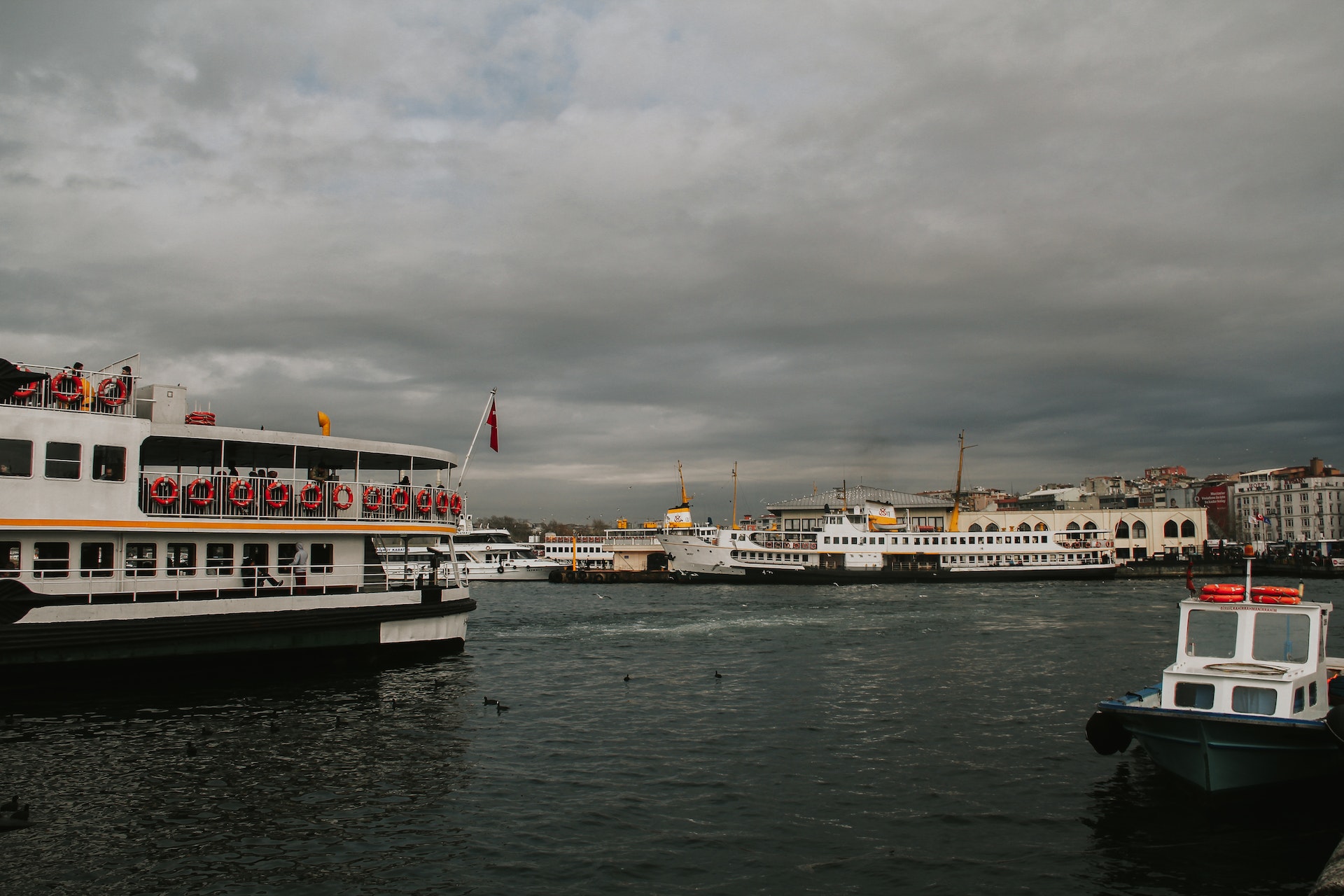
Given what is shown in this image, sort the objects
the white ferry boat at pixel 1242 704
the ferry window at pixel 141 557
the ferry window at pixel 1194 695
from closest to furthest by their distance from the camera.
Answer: the white ferry boat at pixel 1242 704
the ferry window at pixel 1194 695
the ferry window at pixel 141 557

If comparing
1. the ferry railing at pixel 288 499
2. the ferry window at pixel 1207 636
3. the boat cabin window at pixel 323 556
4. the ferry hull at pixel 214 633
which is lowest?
the ferry hull at pixel 214 633

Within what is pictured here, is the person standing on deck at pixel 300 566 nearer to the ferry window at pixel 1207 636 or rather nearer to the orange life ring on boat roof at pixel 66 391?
the orange life ring on boat roof at pixel 66 391

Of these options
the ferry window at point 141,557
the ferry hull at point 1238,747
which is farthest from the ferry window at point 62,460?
the ferry hull at point 1238,747

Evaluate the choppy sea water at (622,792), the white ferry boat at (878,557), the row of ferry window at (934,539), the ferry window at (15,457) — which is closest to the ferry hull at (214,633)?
the choppy sea water at (622,792)

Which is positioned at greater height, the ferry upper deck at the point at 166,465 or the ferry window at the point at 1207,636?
the ferry upper deck at the point at 166,465

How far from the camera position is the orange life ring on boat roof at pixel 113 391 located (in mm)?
22828

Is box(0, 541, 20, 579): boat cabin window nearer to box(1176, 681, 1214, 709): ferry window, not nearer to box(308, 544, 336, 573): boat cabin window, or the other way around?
box(308, 544, 336, 573): boat cabin window

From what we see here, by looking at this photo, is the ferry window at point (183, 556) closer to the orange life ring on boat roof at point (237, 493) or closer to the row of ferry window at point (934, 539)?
the orange life ring on boat roof at point (237, 493)

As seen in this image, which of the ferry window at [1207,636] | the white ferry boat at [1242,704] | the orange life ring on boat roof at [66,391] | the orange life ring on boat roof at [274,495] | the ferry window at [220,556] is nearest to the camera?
the white ferry boat at [1242,704]

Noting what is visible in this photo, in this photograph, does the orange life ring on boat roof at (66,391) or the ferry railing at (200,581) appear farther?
the orange life ring on boat roof at (66,391)

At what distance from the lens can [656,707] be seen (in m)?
23.6

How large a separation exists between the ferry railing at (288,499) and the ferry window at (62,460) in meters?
1.48

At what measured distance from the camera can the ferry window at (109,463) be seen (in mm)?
22281

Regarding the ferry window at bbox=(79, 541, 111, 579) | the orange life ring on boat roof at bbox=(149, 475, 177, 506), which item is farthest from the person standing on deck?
the ferry window at bbox=(79, 541, 111, 579)
